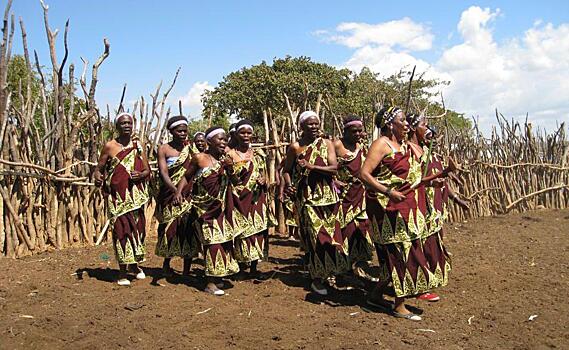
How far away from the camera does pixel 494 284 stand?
539cm

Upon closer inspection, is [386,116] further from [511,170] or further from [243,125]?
[511,170]

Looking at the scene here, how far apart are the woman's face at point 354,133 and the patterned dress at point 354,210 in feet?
0.40

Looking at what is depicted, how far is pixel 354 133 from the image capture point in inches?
213

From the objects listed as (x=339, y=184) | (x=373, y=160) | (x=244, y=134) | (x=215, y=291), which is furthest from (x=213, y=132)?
(x=373, y=160)

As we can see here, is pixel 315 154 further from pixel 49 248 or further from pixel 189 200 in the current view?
pixel 49 248

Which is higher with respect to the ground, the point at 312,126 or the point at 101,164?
the point at 312,126

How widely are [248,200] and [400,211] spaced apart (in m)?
1.75

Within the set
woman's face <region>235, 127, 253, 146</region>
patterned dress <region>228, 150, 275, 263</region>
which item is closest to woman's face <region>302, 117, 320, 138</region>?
woman's face <region>235, 127, 253, 146</region>

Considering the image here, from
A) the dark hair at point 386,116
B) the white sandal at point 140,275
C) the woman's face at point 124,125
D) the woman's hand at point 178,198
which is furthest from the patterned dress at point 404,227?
the white sandal at point 140,275

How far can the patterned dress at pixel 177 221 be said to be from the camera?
570cm

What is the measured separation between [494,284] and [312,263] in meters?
1.78

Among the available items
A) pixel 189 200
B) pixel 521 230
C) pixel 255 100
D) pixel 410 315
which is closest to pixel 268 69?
pixel 255 100

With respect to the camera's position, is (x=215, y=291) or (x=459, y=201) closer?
(x=215, y=291)

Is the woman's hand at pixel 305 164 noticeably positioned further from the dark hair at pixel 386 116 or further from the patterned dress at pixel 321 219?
the dark hair at pixel 386 116
